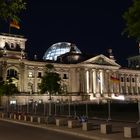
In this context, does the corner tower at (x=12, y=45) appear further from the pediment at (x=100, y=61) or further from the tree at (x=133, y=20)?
the tree at (x=133, y=20)

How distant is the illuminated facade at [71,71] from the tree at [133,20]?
10195cm

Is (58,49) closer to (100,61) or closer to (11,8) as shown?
(100,61)

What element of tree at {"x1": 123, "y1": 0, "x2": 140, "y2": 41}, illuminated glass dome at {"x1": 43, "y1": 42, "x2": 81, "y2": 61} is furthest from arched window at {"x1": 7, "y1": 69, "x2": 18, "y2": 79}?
tree at {"x1": 123, "y1": 0, "x2": 140, "y2": 41}

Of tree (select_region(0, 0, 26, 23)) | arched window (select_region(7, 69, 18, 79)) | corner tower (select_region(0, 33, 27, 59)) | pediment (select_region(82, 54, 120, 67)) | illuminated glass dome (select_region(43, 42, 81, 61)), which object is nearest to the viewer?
tree (select_region(0, 0, 26, 23))

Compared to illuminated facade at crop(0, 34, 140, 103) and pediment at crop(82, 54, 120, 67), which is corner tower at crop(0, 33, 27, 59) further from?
pediment at crop(82, 54, 120, 67)

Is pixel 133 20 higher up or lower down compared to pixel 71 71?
lower down

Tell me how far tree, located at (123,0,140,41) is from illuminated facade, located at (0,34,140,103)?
102 metres

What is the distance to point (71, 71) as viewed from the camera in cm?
14738

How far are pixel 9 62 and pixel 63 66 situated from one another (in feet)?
87.4

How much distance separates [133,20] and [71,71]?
128m

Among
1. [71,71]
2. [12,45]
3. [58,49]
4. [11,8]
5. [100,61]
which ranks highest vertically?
[58,49]

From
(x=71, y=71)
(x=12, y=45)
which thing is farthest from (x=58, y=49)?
(x=12, y=45)

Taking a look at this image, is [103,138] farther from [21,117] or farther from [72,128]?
[21,117]

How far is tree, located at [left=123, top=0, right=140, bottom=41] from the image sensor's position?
→ 1873 centimetres
